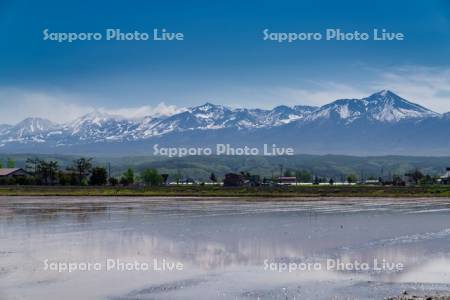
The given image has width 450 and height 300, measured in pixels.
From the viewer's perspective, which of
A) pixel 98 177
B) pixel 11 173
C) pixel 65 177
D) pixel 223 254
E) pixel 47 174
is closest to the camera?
pixel 223 254

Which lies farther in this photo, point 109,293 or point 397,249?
point 397,249

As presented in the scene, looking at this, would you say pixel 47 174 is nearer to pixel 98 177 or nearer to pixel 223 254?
pixel 98 177

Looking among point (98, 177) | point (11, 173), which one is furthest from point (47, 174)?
point (11, 173)

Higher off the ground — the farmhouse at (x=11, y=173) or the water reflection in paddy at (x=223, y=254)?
the farmhouse at (x=11, y=173)

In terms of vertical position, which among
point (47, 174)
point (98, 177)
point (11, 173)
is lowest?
point (98, 177)

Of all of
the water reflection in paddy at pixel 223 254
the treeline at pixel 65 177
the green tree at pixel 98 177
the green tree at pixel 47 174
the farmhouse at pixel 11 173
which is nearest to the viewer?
the water reflection in paddy at pixel 223 254

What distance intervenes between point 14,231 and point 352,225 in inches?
876

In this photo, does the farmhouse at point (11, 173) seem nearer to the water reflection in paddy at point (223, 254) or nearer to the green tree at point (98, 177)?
the green tree at point (98, 177)

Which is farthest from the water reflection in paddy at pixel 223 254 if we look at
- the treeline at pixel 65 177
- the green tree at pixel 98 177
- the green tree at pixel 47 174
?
the green tree at pixel 47 174

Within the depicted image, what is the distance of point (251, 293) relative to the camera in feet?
71.9

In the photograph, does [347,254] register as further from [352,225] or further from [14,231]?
[14,231]

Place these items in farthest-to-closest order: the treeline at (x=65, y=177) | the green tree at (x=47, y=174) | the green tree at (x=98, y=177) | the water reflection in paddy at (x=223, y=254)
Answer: the green tree at (x=47, y=174) → the green tree at (x=98, y=177) → the treeline at (x=65, y=177) → the water reflection in paddy at (x=223, y=254)

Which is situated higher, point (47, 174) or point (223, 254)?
point (47, 174)

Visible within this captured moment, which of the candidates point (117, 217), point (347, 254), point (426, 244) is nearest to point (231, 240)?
point (347, 254)
